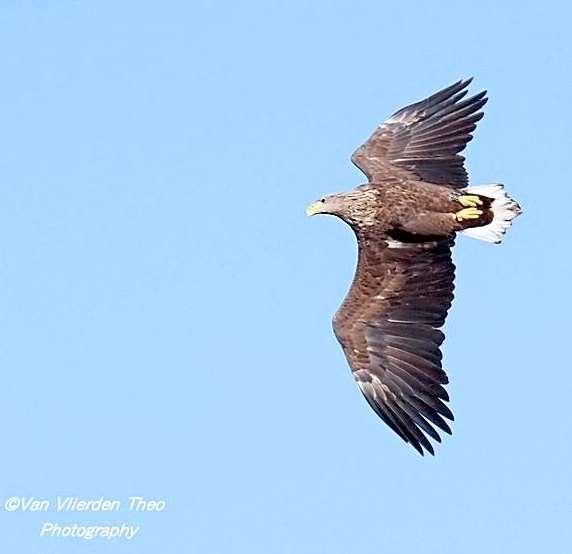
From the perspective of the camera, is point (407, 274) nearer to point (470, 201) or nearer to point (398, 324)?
point (398, 324)

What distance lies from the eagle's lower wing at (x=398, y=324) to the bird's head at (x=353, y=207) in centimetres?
27

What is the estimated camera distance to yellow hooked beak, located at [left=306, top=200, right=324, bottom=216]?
66.4 feet

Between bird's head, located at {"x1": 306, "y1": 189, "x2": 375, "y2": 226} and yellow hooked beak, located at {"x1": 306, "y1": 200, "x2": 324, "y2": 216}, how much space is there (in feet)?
0.12

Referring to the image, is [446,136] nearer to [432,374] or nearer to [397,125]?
[397,125]

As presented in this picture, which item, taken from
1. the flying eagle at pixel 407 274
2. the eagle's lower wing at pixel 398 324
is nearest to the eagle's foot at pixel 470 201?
the flying eagle at pixel 407 274

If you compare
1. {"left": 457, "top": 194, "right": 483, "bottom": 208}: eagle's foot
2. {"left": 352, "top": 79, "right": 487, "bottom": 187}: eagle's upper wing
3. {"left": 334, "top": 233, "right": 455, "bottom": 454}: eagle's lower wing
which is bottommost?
{"left": 334, "top": 233, "right": 455, "bottom": 454}: eagle's lower wing

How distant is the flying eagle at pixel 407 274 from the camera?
19.7 m

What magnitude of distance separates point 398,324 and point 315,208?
1.40 metres

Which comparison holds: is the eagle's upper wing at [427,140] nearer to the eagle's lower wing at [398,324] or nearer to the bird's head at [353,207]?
the bird's head at [353,207]

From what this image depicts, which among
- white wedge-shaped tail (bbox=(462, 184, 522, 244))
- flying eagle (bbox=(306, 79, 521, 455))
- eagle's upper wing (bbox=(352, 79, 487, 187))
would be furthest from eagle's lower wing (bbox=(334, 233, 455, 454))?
eagle's upper wing (bbox=(352, 79, 487, 187))

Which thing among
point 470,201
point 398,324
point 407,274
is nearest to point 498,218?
point 470,201

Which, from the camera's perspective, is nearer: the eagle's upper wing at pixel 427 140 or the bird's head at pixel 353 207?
the bird's head at pixel 353 207

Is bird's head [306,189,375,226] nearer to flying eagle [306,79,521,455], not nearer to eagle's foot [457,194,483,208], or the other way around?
flying eagle [306,79,521,455]

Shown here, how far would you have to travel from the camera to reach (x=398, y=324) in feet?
66.0
